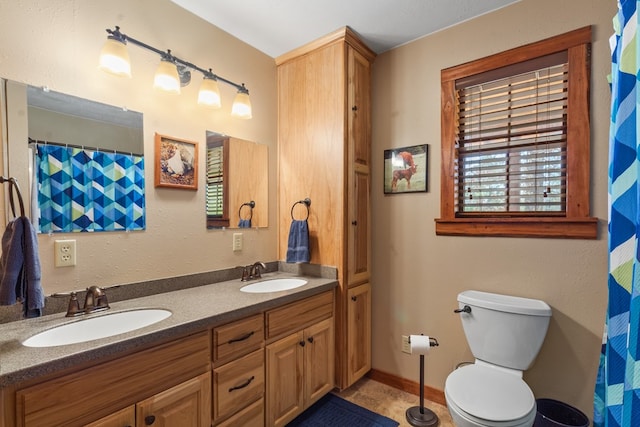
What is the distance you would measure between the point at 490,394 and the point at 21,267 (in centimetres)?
202

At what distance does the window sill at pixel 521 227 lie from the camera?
5.20 ft

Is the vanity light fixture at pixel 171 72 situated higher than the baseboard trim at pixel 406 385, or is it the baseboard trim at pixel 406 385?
the vanity light fixture at pixel 171 72

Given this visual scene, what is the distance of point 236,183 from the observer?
209 cm

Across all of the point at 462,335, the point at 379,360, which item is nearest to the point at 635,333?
the point at 462,335

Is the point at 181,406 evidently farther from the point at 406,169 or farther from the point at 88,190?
the point at 406,169

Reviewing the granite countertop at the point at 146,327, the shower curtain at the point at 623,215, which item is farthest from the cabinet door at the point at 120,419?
the shower curtain at the point at 623,215

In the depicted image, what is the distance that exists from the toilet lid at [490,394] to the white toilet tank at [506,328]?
0.09 metres

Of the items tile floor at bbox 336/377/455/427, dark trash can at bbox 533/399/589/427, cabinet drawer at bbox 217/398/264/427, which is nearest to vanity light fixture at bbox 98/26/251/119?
cabinet drawer at bbox 217/398/264/427

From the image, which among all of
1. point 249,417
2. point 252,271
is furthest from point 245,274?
point 249,417

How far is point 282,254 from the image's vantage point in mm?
2363

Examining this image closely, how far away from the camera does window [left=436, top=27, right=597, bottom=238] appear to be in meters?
1.61

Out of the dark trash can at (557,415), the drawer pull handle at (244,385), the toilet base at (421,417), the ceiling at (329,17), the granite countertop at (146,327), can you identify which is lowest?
the toilet base at (421,417)

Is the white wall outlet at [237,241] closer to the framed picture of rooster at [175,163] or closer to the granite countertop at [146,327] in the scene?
the granite countertop at [146,327]

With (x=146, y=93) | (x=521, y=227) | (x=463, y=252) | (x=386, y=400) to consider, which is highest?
(x=146, y=93)
